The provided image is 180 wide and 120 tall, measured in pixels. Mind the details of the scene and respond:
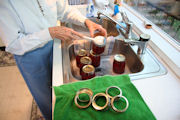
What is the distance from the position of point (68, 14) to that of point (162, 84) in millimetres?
910

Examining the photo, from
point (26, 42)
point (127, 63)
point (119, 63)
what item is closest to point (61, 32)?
point (26, 42)

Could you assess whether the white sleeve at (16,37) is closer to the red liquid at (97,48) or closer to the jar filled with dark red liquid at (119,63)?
the red liquid at (97,48)

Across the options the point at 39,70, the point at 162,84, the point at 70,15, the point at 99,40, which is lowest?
the point at 39,70

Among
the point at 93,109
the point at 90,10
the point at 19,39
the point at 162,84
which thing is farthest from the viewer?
the point at 90,10

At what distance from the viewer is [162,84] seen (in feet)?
2.36

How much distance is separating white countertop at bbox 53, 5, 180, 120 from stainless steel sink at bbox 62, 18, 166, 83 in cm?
3

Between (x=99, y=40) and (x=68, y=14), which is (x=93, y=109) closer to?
(x=99, y=40)

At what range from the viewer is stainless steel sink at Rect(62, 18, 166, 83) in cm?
78

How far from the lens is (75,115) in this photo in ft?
1.86

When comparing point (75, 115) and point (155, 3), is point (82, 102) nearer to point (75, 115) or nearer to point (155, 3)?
point (75, 115)

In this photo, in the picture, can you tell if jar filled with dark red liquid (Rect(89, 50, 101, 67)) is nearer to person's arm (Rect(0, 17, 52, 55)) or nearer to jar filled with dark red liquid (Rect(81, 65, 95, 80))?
jar filled with dark red liquid (Rect(81, 65, 95, 80))

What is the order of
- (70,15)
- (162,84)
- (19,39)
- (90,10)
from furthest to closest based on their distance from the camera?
(90,10), (70,15), (19,39), (162,84)

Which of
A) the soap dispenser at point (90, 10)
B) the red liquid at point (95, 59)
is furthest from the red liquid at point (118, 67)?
the soap dispenser at point (90, 10)

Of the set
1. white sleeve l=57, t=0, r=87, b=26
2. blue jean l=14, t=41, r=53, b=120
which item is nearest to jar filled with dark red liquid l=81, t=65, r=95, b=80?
blue jean l=14, t=41, r=53, b=120
